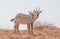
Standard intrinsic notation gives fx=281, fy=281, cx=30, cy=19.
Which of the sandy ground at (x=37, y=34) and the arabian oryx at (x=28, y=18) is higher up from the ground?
the arabian oryx at (x=28, y=18)

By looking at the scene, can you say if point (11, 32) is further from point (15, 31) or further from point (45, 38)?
point (45, 38)

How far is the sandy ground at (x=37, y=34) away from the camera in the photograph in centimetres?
916

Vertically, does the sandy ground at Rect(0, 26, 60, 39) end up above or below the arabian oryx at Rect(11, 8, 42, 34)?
below

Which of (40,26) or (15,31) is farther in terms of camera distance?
(40,26)

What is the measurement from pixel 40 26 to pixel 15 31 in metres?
1.37

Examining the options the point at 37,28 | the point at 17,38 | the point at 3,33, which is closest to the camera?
the point at 17,38

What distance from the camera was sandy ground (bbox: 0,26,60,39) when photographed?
30.0 ft

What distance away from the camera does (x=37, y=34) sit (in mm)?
9562

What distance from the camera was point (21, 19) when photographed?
925 centimetres

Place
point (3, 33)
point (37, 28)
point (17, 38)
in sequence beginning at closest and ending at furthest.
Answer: point (17, 38), point (3, 33), point (37, 28)

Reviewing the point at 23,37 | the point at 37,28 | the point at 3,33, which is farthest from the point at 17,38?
the point at 37,28

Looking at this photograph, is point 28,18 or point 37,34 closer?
point 28,18

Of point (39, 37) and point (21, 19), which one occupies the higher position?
point (21, 19)

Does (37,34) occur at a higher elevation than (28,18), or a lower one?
lower
